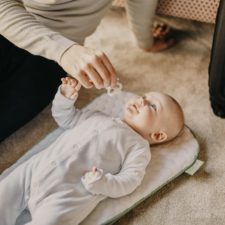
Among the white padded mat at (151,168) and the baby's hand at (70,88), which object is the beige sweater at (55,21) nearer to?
the baby's hand at (70,88)

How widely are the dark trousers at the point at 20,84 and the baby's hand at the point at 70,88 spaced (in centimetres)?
15

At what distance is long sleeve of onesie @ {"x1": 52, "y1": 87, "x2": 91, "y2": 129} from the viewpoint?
1285 mm

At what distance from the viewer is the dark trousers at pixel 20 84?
1.33 meters

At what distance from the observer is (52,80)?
4.70 ft

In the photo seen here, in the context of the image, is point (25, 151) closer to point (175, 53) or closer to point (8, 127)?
point (8, 127)

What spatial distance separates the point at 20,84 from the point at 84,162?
1.15 feet

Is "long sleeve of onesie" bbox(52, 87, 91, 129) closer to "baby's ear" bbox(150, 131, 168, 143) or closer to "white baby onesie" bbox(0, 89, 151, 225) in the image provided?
"white baby onesie" bbox(0, 89, 151, 225)

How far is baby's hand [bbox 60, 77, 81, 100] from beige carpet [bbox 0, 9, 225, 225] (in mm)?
263

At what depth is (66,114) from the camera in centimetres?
131

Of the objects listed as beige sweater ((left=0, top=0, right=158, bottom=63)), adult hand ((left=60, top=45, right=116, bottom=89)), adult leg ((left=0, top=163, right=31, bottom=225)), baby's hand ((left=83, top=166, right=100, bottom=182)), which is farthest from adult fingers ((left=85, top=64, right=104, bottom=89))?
adult leg ((left=0, top=163, right=31, bottom=225))

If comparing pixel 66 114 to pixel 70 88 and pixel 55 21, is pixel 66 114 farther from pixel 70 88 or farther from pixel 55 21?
pixel 55 21

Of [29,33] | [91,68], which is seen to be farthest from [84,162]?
[29,33]

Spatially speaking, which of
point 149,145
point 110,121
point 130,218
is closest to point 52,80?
point 110,121

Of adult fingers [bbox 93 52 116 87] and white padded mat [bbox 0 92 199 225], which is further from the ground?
adult fingers [bbox 93 52 116 87]
